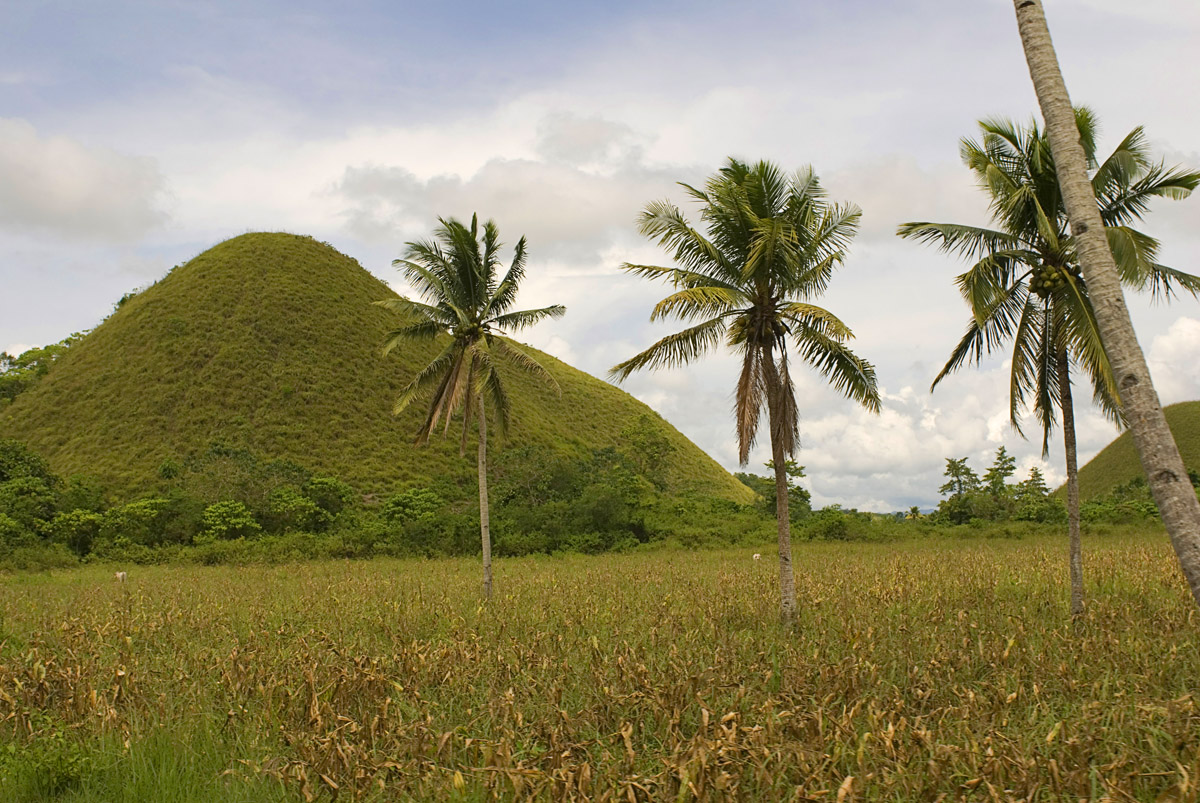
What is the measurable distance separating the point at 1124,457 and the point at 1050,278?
→ 71488 mm

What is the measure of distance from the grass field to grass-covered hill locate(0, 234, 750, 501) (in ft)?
113

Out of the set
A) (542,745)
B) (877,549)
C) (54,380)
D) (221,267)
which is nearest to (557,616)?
(542,745)

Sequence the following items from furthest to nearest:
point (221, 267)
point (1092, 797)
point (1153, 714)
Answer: point (221, 267) → point (1153, 714) → point (1092, 797)

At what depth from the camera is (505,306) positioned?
19594 millimetres

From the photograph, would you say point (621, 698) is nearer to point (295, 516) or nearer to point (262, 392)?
point (295, 516)

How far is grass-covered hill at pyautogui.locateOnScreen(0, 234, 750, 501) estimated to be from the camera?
158 feet

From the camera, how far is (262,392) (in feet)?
178

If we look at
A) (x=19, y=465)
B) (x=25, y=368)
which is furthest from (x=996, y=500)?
(x=25, y=368)

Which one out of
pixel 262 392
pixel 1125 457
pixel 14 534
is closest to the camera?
pixel 14 534

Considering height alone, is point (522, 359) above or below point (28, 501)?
above

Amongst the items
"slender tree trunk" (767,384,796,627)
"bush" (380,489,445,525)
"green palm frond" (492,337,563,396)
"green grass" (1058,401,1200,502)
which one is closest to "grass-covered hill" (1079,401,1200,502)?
"green grass" (1058,401,1200,502)

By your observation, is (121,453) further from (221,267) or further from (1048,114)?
(1048,114)

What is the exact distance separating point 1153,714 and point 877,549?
930 inches

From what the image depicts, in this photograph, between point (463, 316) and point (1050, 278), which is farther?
point (463, 316)
